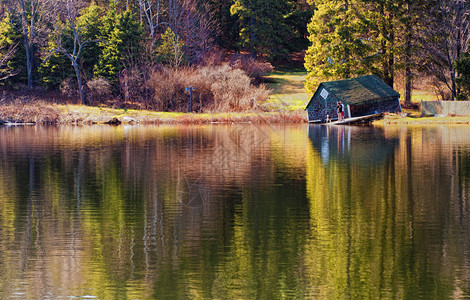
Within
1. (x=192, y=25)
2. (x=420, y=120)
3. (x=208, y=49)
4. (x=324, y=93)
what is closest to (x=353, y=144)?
(x=324, y=93)

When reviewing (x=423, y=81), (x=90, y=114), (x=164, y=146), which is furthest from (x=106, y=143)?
(x=423, y=81)

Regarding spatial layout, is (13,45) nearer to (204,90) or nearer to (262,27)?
(204,90)

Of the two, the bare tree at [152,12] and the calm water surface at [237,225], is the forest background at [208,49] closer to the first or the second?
the bare tree at [152,12]

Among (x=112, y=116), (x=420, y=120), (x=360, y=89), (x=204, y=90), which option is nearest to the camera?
(x=420, y=120)

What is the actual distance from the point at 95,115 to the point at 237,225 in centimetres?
5947

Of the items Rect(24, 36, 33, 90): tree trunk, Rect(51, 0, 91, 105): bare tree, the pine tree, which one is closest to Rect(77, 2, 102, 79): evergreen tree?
Rect(51, 0, 91, 105): bare tree

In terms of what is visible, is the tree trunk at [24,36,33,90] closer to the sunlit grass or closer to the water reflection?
the sunlit grass

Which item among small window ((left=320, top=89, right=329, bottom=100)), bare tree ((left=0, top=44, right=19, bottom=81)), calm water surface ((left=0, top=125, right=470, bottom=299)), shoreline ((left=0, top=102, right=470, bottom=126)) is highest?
bare tree ((left=0, top=44, right=19, bottom=81))

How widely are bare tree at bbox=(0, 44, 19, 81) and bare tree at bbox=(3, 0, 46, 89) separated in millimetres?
1930

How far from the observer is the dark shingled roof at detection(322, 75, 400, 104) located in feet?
220

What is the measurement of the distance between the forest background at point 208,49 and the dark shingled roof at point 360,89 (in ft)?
11.8

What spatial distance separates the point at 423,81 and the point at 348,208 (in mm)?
54591

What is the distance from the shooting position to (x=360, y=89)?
67938 millimetres

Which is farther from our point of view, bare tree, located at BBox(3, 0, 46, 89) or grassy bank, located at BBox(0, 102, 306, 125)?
bare tree, located at BBox(3, 0, 46, 89)
